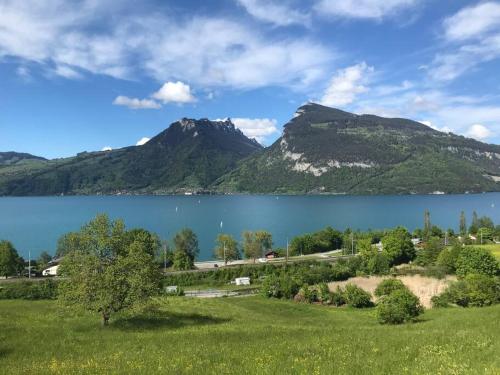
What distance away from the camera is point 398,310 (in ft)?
135

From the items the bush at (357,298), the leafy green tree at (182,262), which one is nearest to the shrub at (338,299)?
the bush at (357,298)

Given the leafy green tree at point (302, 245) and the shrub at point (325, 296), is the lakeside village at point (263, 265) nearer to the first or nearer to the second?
the leafy green tree at point (302, 245)

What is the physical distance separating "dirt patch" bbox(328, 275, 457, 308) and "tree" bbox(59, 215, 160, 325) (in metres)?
47.9

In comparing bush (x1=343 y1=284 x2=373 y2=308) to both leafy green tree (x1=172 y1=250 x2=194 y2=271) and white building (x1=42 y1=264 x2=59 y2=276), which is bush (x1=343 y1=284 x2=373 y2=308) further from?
white building (x1=42 y1=264 x2=59 y2=276)

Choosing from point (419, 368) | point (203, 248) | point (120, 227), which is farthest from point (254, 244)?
point (419, 368)

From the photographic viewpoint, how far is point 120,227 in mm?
33531

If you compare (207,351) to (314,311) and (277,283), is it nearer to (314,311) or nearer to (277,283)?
(314,311)

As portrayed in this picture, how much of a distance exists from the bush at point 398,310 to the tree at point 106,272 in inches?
870

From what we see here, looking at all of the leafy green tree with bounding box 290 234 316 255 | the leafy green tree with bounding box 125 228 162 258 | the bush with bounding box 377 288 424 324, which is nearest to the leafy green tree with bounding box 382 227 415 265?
the leafy green tree with bounding box 290 234 316 255

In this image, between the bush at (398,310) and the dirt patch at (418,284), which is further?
the dirt patch at (418,284)

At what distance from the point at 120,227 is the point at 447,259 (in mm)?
77588

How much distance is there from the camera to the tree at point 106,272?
31.7 m

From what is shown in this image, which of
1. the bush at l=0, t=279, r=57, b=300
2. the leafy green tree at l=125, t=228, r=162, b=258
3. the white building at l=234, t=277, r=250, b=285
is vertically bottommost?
the white building at l=234, t=277, r=250, b=285

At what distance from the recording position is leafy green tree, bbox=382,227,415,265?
340 ft
